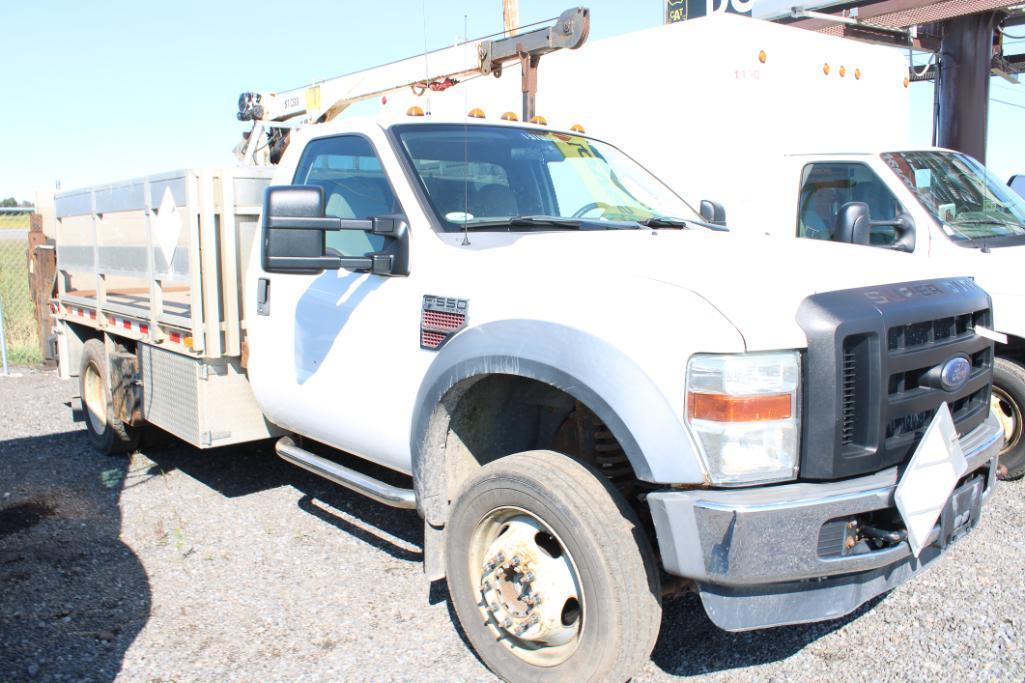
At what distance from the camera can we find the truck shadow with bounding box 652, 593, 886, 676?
3512 mm

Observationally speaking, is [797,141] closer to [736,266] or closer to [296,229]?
[736,266]

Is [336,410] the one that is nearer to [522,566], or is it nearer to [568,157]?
[522,566]

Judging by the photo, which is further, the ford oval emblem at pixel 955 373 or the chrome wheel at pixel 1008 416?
the chrome wheel at pixel 1008 416

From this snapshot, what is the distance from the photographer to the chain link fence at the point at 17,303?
1154 centimetres

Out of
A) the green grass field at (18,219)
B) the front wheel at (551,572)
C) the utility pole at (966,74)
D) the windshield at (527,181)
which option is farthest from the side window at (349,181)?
the utility pole at (966,74)

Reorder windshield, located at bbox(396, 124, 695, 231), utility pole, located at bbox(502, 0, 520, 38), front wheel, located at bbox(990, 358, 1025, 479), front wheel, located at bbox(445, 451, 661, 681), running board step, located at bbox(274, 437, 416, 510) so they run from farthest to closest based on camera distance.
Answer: utility pole, located at bbox(502, 0, 520, 38), front wheel, located at bbox(990, 358, 1025, 479), windshield, located at bbox(396, 124, 695, 231), running board step, located at bbox(274, 437, 416, 510), front wheel, located at bbox(445, 451, 661, 681)

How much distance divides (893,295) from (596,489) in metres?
1.13

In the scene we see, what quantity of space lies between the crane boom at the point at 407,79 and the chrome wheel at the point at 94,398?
2.02 metres

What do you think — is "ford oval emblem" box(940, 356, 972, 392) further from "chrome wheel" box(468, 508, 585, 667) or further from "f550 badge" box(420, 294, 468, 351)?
"f550 badge" box(420, 294, 468, 351)

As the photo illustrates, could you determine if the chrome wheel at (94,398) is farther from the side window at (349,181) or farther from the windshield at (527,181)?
the windshield at (527,181)

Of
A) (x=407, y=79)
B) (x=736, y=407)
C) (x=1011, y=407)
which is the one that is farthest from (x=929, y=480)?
(x=407, y=79)

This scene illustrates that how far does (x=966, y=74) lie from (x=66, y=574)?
37.5ft

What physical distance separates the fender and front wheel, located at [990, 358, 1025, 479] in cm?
372

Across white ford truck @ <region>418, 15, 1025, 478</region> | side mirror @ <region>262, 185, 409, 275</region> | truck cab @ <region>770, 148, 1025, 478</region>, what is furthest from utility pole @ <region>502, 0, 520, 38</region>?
side mirror @ <region>262, 185, 409, 275</region>
